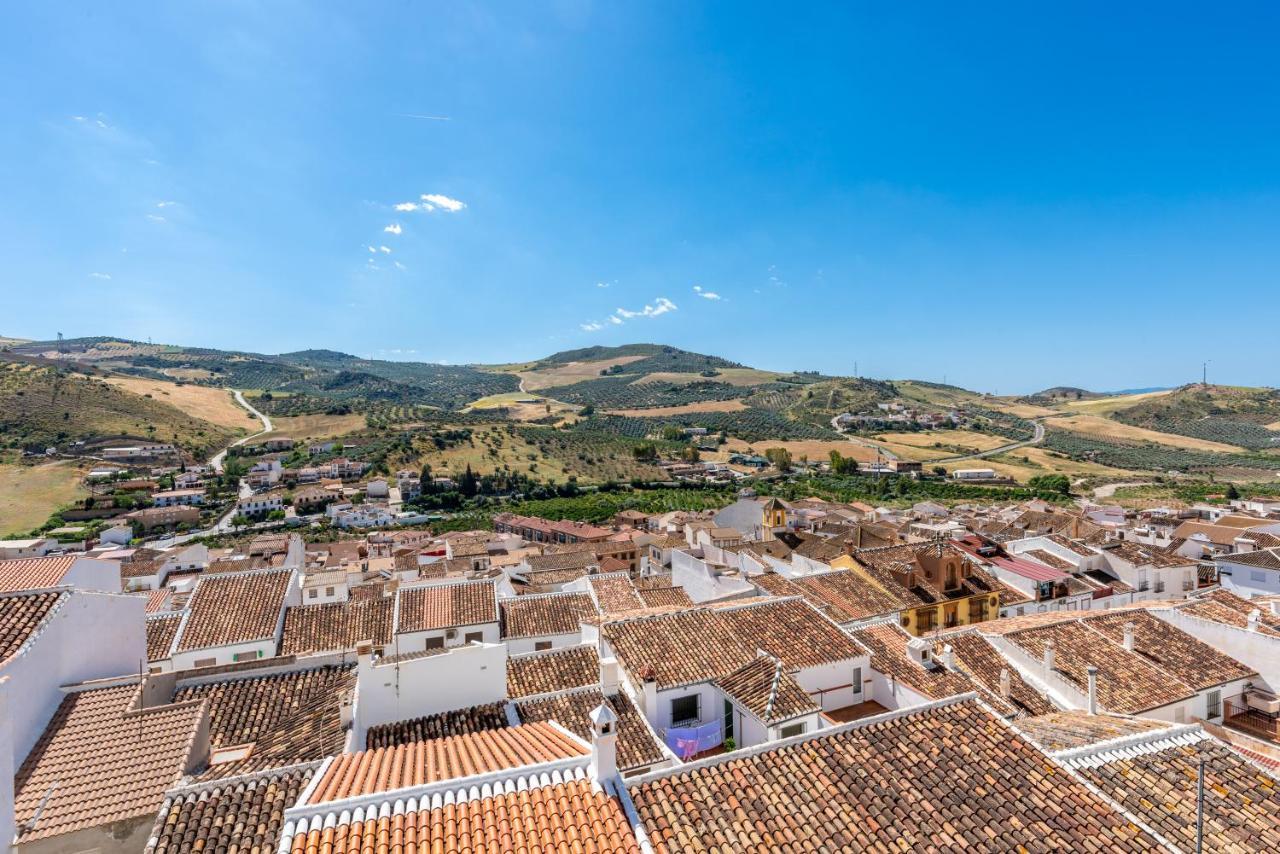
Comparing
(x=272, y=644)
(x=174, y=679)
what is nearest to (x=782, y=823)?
(x=174, y=679)

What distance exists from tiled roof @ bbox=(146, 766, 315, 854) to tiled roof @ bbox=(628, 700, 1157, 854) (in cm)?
454

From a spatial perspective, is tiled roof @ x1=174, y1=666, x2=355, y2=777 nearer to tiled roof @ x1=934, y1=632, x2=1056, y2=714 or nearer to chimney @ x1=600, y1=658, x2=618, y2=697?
chimney @ x1=600, y1=658, x2=618, y2=697

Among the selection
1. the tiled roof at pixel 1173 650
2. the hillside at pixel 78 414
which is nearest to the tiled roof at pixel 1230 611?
the tiled roof at pixel 1173 650

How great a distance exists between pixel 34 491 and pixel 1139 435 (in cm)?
24284

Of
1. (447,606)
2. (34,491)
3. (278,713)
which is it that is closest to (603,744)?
(278,713)

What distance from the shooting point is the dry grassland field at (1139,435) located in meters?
156

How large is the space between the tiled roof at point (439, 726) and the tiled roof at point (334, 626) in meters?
8.43

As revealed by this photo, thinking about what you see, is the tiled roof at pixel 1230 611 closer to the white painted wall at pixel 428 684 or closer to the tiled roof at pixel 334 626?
the white painted wall at pixel 428 684

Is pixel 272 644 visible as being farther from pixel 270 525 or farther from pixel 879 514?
pixel 270 525

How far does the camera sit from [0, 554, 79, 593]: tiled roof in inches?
531

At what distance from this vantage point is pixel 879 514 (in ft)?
246

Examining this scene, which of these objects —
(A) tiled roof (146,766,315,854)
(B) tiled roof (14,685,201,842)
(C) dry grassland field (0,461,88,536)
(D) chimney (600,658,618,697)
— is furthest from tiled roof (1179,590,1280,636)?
(C) dry grassland field (0,461,88,536)

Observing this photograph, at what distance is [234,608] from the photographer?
2141 cm

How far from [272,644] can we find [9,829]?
14.1 m
